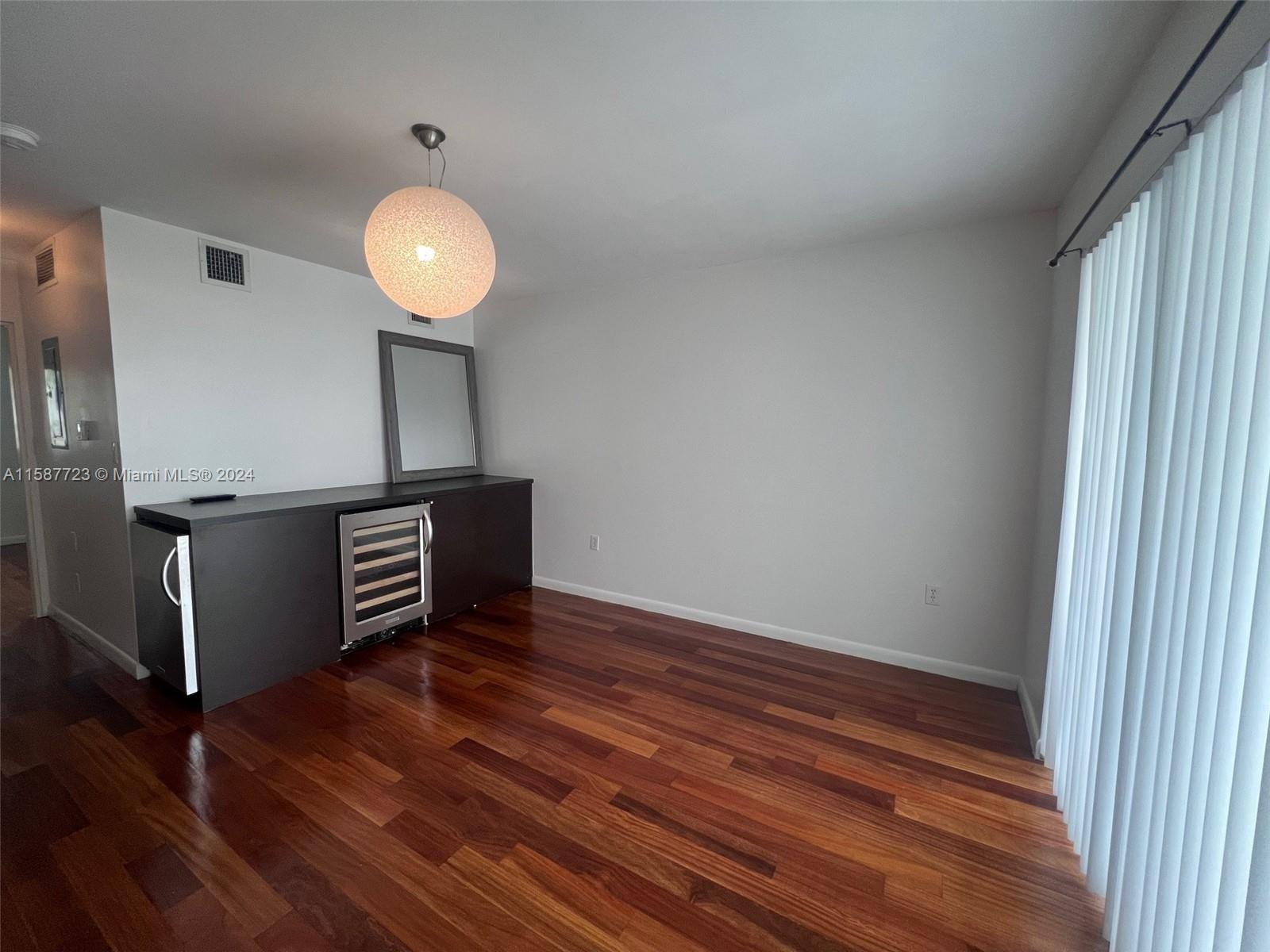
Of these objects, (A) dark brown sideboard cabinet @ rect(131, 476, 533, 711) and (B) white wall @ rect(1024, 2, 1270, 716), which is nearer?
(B) white wall @ rect(1024, 2, 1270, 716)

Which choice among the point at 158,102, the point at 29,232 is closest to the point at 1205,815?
the point at 158,102

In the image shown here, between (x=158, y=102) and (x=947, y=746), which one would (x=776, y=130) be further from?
(x=947, y=746)

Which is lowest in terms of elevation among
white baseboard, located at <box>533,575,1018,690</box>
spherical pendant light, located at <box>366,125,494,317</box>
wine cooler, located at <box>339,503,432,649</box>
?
white baseboard, located at <box>533,575,1018,690</box>

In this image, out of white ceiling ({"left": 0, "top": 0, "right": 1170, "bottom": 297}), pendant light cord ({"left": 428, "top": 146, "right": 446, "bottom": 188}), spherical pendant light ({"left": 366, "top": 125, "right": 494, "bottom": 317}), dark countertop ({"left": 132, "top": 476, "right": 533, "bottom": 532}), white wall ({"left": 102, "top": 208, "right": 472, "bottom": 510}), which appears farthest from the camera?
white wall ({"left": 102, "top": 208, "right": 472, "bottom": 510})

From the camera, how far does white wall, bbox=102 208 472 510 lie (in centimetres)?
250

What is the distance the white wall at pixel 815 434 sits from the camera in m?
2.53

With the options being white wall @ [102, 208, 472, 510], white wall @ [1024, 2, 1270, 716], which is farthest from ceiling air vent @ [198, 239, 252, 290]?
white wall @ [1024, 2, 1270, 716]

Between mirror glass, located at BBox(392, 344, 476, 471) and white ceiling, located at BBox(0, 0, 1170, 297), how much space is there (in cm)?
135

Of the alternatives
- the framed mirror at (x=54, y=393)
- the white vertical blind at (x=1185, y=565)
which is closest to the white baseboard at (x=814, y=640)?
the white vertical blind at (x=1185, y=565)

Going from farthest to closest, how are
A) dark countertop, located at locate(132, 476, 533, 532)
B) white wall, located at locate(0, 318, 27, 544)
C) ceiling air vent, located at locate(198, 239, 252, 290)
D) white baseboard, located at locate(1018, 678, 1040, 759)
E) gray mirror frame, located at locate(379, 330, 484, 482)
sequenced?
white wall, located at locate(0, 318, 27, 544)
gray mirror frame, located at locate(379, 330, 484, 482)
ceiling air vent, located at locate(198, 239, 252, 290)
dark countertop, located at locate(132, 476, 533, 532)
white baseboard, located at locate(1018, 678, 1040, 759)

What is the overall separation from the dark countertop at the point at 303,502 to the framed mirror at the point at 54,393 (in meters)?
0.95

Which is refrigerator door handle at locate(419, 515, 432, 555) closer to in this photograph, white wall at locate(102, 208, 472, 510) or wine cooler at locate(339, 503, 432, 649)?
wine cooler at locate(339, 503, 432, 649)

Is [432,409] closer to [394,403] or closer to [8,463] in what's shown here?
[394,403]

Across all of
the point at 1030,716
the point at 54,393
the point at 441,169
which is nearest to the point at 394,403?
the point at 54,393
